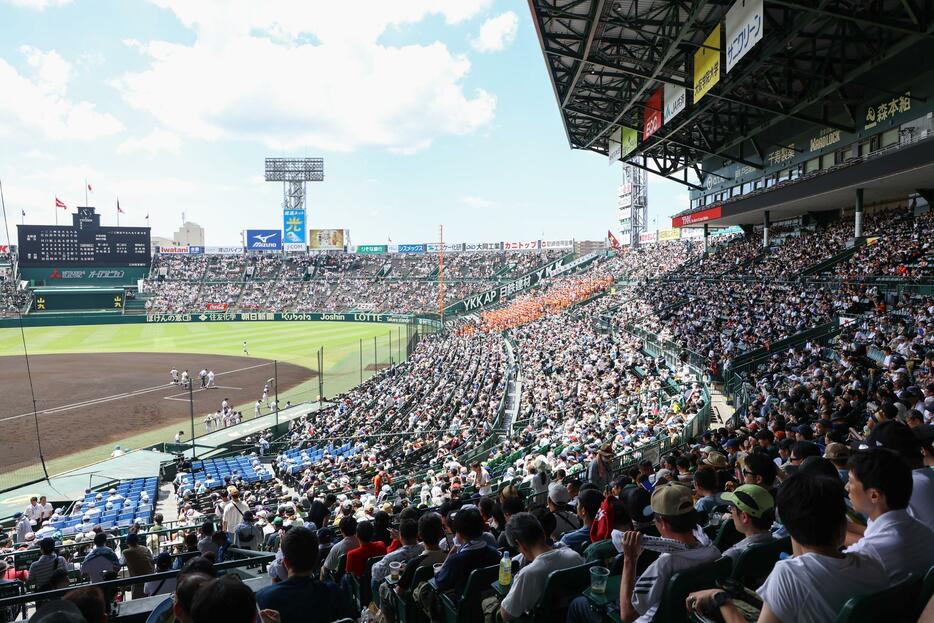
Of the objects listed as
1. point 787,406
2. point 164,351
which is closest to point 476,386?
point 787,406

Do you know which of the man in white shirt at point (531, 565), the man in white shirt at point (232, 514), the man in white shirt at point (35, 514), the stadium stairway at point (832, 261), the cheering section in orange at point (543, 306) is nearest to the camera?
the man in white shirt at point (531, 565)

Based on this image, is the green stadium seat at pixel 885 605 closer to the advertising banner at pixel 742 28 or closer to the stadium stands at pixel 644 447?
the stadium stands at pixel 644 447

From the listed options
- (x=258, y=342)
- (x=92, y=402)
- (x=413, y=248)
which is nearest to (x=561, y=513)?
(x=92, y=402)

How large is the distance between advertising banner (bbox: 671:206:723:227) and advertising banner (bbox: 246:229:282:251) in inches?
2320

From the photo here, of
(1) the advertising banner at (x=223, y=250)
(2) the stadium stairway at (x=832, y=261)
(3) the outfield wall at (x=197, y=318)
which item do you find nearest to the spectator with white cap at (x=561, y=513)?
(2) the stadium stairway at (x=832, y=261)

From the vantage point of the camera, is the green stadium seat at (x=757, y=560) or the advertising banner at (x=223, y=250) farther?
the advertising banner at (x=223, y=250)

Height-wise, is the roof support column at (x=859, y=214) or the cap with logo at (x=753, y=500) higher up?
the roof support column at (x=859, y=214)

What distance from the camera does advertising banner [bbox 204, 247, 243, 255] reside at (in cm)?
8591

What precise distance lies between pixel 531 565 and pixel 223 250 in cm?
9022

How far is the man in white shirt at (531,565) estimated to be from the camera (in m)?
3.60

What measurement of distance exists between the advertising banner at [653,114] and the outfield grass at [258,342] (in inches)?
750

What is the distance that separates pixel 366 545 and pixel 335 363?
37708mm

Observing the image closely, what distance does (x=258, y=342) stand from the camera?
52625 millimetres

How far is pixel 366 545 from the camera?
523 centimetres
